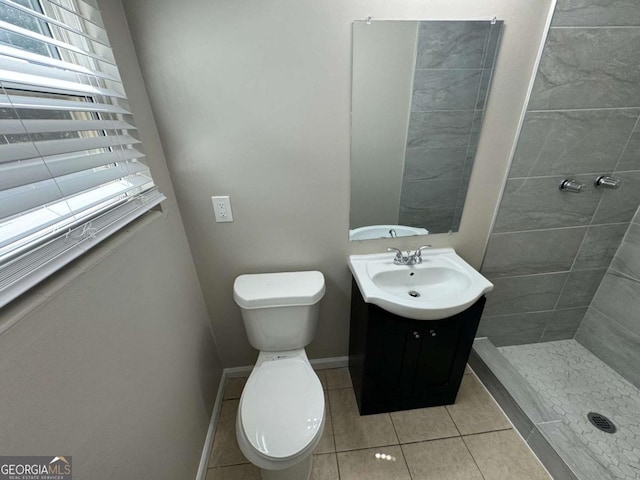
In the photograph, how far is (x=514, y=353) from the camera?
174 centimetres

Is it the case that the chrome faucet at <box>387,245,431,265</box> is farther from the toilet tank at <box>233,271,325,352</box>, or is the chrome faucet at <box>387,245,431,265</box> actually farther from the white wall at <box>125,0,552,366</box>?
the toilet tank at <box>233,271,325,352</box>

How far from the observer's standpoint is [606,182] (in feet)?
4.31

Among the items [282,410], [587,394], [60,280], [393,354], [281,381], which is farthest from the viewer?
[587,394]

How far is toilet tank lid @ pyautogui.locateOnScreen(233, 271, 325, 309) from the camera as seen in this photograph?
119 centimetres

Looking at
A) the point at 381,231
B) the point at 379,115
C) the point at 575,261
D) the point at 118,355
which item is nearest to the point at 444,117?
the point at 379,115

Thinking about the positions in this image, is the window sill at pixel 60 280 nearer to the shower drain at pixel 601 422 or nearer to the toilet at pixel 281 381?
the toilet at pixel 281 381

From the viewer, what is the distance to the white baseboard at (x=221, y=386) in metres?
1.22

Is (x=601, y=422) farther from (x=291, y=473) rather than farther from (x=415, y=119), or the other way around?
(x=415, y=119)

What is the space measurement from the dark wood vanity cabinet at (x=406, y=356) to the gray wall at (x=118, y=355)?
79 cm

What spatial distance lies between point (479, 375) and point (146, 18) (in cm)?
234

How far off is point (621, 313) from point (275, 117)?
7.09 ft

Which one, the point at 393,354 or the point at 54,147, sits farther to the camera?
the point at 393,354

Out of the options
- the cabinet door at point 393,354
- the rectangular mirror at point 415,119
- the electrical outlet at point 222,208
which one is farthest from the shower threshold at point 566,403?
the electrical outlet at point 222,208

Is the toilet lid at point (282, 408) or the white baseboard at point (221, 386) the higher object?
the toilet lid at point (282, 408)
